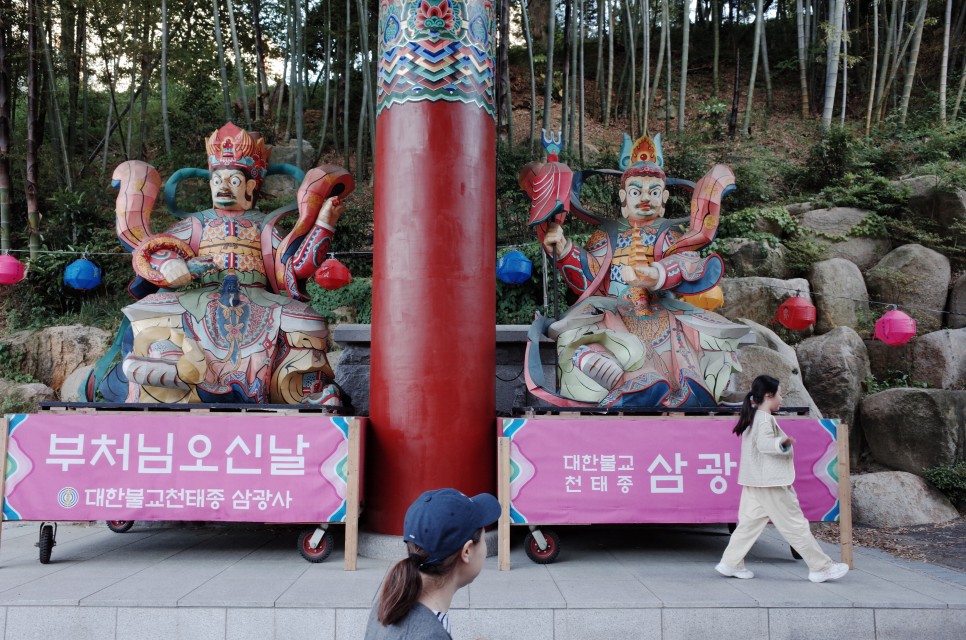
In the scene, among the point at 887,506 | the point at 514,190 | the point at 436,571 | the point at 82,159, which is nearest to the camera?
the point at 436,571

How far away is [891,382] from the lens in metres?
8.98

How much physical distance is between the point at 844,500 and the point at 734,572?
3.05 ft

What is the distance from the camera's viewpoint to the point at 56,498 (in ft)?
14.1

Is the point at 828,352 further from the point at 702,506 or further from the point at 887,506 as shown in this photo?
the point at 702,506

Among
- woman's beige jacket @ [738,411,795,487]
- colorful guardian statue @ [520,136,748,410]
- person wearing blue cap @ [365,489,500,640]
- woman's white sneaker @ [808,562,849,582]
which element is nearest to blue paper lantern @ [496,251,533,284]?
colorful guardian statue @ [520,136,748,410]

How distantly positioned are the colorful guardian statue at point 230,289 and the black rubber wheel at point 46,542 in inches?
45.6

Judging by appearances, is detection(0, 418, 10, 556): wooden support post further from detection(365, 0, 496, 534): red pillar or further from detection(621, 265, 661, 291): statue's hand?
detection(621, 265, 661, 291): statue's hand

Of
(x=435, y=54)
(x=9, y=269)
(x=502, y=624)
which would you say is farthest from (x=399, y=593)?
(x=9, y=269)

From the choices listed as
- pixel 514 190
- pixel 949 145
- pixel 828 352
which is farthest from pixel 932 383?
pixel 514 190

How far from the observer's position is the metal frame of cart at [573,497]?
14.3 feet

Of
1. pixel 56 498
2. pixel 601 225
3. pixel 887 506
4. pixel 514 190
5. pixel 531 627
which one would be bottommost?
pixel 887 506

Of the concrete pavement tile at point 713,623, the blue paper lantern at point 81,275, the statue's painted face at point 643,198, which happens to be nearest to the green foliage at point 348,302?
the blue paper lantern at point 81,275

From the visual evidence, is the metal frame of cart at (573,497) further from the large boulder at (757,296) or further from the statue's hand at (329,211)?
the large boulder at (757,296)

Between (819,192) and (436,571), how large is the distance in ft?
40.7
